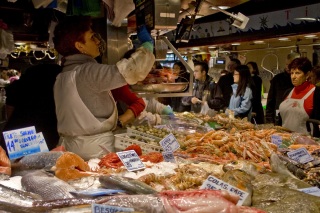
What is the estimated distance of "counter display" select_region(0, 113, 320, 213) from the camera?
1.82 metres

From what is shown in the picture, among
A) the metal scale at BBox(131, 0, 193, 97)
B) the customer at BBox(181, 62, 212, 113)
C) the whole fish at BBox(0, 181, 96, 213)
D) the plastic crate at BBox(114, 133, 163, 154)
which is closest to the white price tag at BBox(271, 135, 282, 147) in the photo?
the metal scale at BBox(131, 0, 193, 97)

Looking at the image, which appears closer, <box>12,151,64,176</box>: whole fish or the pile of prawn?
<box>12,151,64,176</box>: whole fish

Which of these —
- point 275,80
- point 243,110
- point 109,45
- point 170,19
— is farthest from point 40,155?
point 275,80

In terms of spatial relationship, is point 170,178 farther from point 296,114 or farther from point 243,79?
point 243,79

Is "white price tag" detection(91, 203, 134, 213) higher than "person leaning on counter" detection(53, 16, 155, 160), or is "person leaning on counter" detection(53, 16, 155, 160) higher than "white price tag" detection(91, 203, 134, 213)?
"person leaning on counter" detection(53, 16, 155, 160)

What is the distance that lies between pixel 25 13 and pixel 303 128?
5.33m

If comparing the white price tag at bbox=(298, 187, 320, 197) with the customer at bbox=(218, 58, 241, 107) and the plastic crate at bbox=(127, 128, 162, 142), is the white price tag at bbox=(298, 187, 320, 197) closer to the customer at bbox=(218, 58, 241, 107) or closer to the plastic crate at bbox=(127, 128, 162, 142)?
the plastic crate at bbox=(127, 128, 162, 142)

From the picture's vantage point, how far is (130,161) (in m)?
3.04

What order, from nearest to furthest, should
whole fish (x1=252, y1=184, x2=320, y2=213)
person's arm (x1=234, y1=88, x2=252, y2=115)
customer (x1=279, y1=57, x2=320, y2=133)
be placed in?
whole fish (x1=252, y1=184, x2=320, y2=213), customer (x1=279, y1=57, x2=320, y2=133), person's arm (x1=234, y1=88, x2=252, y2=115)

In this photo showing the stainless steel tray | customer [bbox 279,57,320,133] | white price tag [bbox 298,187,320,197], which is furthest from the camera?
customer [bbox 279,57,320,133]

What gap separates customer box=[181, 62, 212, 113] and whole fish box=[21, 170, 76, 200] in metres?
6.98

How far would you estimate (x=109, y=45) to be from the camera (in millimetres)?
4688

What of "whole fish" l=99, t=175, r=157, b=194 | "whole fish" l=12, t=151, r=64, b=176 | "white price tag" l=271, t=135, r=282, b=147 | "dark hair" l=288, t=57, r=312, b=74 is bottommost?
"white price tag" l=271, t=135, r=282, b=147

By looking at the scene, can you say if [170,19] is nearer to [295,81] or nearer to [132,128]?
[132,128]
